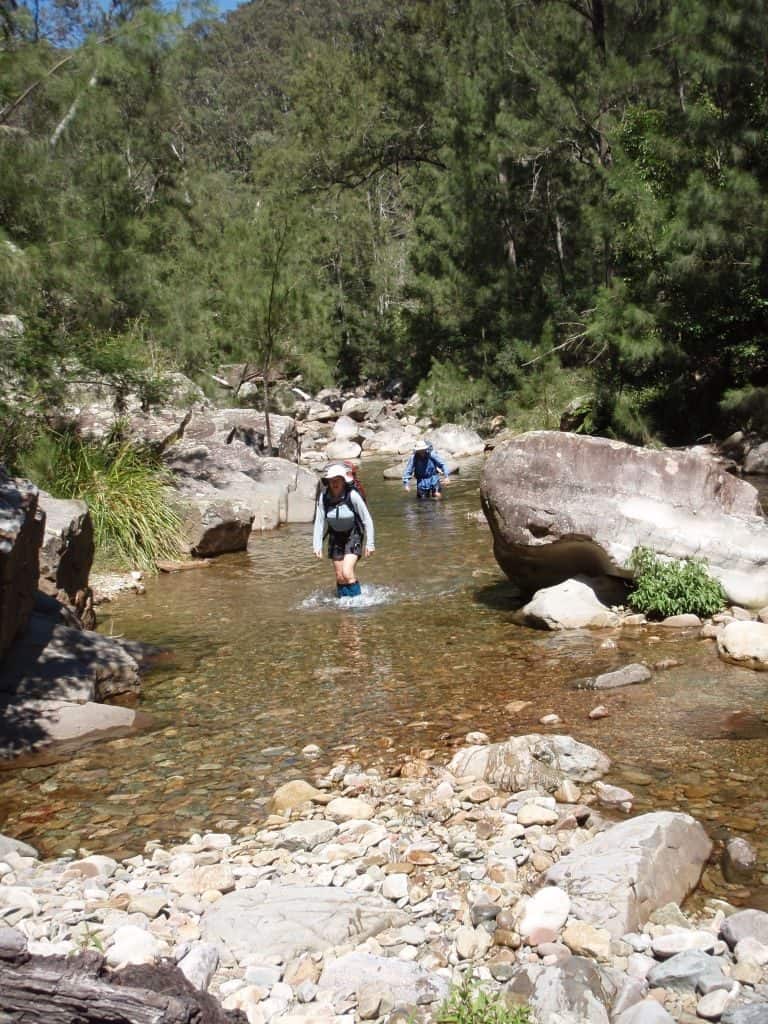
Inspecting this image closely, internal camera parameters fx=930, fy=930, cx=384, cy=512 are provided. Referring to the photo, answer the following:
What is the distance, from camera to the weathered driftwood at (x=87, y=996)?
2.79 meters

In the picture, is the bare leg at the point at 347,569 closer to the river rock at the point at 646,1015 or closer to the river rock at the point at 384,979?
the river rock at the point at 384,979

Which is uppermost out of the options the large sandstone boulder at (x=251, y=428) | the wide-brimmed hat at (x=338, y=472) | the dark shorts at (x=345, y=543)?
the large sandstone boulder at (x=251, y=428)

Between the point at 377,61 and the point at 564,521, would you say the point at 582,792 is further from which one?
the point at 377,61

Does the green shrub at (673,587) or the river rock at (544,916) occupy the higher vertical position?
the green shrub at (673,587)

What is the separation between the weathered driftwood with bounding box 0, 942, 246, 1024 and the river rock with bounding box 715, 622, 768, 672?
5614 mm

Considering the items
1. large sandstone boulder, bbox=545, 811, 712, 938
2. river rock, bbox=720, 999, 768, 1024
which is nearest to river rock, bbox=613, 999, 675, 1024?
river rock, bbox=720, 999, 768, 1024

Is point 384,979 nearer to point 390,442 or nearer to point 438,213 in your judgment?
point 390,442

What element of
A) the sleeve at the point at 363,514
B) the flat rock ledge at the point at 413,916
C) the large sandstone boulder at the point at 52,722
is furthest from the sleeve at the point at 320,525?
the flat rock ledge at the point at 413,916

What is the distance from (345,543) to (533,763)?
213 inches

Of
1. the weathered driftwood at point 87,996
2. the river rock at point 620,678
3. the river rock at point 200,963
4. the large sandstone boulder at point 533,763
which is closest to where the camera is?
the weathered driftwood at point 87,996

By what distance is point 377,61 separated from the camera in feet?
137

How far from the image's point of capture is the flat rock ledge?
3.43m

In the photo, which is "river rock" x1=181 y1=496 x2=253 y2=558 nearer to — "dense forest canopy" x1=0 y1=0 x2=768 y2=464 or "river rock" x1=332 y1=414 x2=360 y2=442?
"dense forest canopy" x1=0 y1=0 x2=768 y2=464

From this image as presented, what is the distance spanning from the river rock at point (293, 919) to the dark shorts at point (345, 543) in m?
6.46
